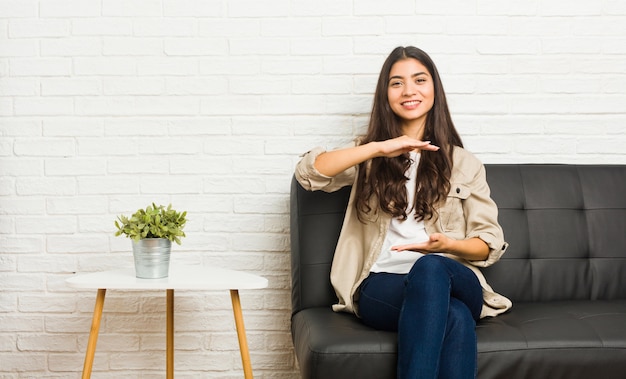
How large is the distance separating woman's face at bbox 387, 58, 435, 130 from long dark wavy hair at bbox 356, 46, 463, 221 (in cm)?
2

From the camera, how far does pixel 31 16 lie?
2.59 meters

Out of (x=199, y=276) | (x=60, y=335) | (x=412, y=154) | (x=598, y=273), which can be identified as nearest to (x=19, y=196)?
(x=60, y=335)

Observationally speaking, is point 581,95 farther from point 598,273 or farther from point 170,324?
point 170,324

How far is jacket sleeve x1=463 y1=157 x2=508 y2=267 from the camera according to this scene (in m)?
2.14

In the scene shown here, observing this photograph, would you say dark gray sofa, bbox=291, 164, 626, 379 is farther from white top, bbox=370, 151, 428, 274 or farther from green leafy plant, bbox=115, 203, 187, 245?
green leafy plant, bbox=115, 203, 187, 245

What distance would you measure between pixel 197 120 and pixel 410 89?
818 millimetres

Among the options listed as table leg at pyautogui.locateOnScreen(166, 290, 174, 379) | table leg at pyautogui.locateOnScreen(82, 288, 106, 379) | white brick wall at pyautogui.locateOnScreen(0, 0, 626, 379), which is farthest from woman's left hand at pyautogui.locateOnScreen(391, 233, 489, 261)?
table leg at pyautogui.locateOnScreen(82, 288, 106, 379)

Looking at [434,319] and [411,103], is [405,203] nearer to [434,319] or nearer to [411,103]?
[411,103]

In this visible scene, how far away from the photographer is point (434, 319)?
1.71 m

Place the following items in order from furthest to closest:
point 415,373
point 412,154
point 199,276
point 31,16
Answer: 1. point 31,16
2. point 412,154
3. point 199,276
4. point 415,373

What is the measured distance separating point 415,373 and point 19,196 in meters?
1.69

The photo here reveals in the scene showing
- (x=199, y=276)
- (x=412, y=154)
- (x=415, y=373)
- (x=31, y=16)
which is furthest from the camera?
(x=31, y=16)

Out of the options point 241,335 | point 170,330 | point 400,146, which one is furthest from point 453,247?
point 170,330

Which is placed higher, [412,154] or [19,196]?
[412,154]
